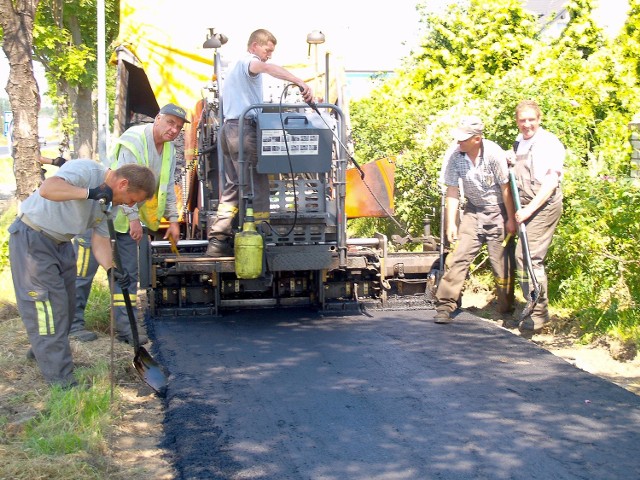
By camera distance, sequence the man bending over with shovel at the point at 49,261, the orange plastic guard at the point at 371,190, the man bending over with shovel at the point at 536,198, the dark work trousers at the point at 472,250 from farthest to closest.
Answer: the orange plastic guard at the point at 371,190 < the dark work trousers at the point at 472,250 < the man bending over with shovel at the point at 536,198 < the man bending over with shovel at the point at 49,261

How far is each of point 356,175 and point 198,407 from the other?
13.0 feet

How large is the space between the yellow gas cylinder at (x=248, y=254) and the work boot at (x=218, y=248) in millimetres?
538

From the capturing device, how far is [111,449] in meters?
4.68

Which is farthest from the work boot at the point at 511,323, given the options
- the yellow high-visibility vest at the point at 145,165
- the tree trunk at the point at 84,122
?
the tree trunk at the point at 84,122

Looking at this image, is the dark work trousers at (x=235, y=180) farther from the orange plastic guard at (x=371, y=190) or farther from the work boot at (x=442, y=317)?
the work boot at (x=442, y=317)

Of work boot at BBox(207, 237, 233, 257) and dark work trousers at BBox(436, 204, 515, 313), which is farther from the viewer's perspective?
work boot at BBox(207, 237, 233, 257)

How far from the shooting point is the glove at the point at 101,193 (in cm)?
525

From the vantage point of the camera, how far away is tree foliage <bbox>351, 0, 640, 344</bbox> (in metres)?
7.23

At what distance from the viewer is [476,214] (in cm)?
771

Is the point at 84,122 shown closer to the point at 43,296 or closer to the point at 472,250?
the point at 472,250

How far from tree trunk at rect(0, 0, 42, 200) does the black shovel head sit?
15.6ft

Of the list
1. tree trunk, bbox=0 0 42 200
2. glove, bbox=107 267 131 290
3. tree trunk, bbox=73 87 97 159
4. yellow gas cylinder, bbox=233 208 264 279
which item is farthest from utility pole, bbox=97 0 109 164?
glove, bbox=107 267 131 290

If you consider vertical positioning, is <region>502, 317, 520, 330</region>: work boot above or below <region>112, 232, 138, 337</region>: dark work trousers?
below

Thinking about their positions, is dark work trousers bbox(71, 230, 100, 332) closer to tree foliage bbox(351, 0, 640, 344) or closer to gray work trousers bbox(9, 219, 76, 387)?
gray work trousers bbox(9, 219, 76, 387)
